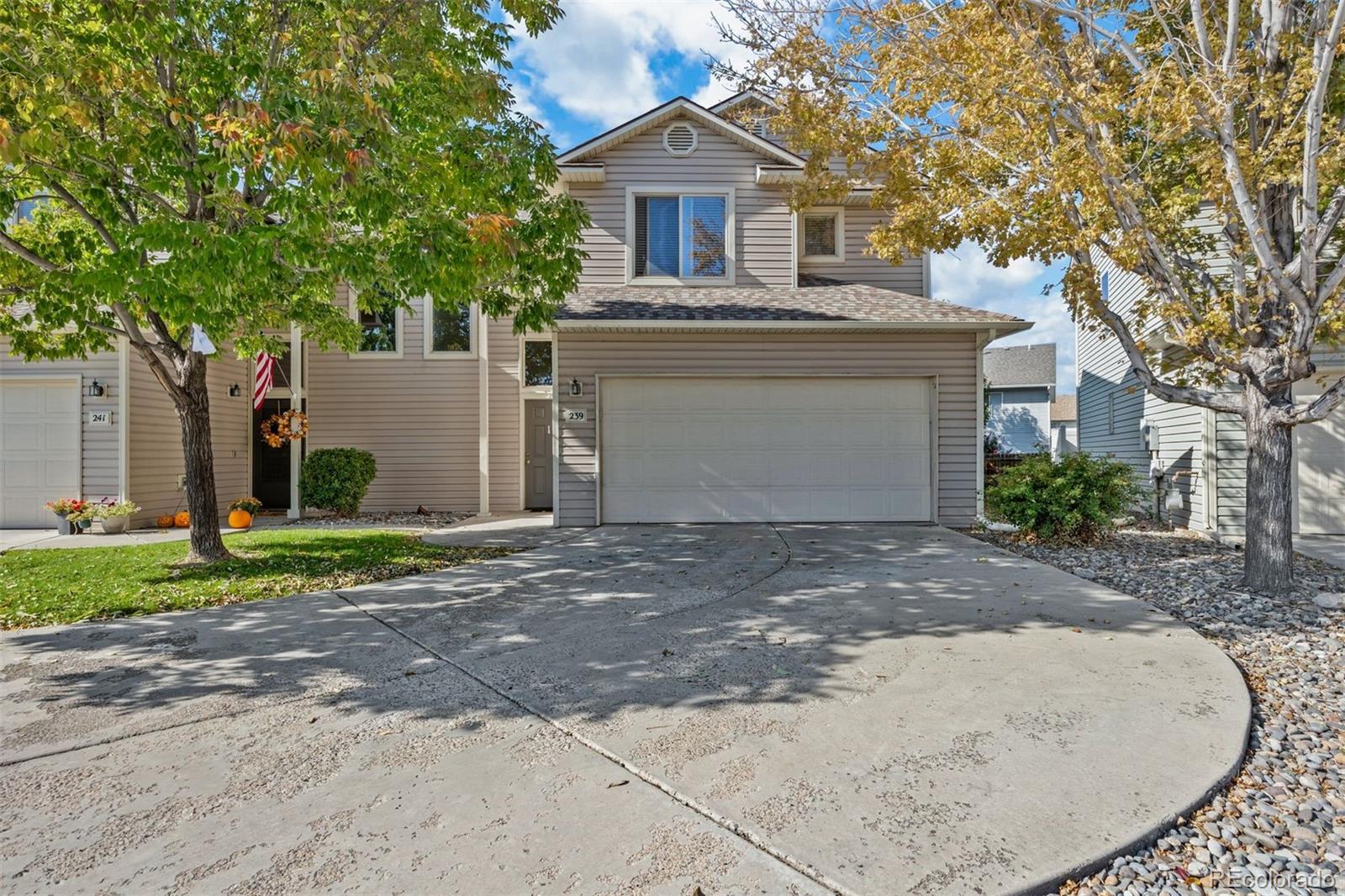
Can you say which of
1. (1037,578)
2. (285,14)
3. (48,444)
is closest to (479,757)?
(1037,578)

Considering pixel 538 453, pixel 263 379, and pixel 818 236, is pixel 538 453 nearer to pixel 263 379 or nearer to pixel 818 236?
pixel 263 379

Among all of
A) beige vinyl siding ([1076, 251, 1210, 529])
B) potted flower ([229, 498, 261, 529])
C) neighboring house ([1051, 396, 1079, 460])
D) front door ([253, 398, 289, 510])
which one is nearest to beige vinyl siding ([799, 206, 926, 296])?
beige vinyl siding ([1076, 251, 1210, 529])

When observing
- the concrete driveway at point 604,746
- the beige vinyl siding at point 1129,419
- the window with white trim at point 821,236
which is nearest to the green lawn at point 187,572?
the concrete driveway at point 604,746

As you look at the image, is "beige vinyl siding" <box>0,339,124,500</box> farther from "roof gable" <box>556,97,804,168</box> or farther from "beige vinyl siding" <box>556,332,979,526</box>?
"roof gable" <box>556,97,804,168</box>

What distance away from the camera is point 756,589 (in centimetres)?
602

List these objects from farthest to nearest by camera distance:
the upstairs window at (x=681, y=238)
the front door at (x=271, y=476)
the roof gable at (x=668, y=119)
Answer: the front door at (x=271, y=476) < the upstairs window at (x=681, y=238) < the roof gable at (x=668, y=119)

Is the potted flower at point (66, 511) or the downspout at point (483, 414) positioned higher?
the downspout at point (483, 414)

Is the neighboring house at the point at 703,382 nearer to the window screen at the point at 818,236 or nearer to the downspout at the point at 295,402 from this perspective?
the window screen at the point at 818,236

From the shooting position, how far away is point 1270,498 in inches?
232

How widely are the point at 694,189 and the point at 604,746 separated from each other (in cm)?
955

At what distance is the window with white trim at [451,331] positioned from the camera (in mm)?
12289

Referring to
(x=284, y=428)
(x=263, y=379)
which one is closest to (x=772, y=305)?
(x=263, y=379)

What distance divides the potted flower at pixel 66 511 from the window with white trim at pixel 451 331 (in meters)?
5.44

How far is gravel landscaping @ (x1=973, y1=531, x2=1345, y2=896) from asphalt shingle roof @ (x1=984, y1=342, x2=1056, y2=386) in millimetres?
20265
